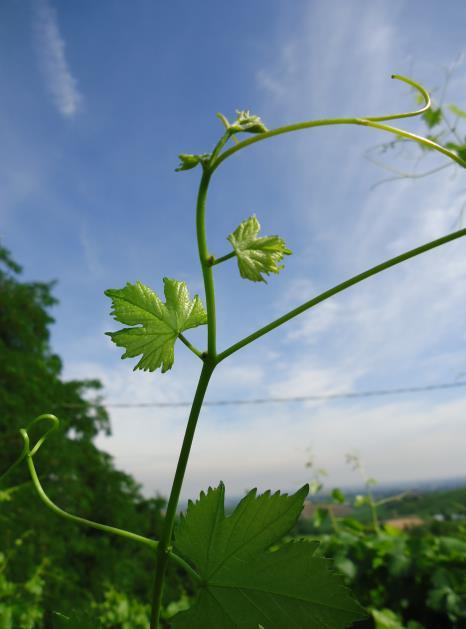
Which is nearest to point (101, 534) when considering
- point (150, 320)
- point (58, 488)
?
point (58, 488)

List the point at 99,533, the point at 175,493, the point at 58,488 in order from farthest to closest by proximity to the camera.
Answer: the point at 99,533 → the point at 58,488 → the point at 175,493

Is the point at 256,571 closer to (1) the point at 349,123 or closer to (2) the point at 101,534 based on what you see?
(1) the point at 349,123

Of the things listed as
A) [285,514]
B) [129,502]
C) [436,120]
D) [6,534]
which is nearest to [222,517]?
[285,514]

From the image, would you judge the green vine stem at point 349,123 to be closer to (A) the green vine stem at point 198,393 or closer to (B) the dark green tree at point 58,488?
(A) the green vine stem at point 198,393

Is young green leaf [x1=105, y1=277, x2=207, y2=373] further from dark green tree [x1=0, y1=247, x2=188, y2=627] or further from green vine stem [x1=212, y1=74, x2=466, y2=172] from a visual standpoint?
dark green tree [x1=0, y1=247, x2=188, y2=627]

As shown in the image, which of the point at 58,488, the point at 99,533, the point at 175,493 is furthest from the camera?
the point at 99,533

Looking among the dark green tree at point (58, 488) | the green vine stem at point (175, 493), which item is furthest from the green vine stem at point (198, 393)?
the dark green tree at point (58, 488)

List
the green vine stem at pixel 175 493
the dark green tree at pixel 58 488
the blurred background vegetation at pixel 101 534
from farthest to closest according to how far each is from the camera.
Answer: the dark green tree at pixel 58 488
the blurred background vegetation at pixel 101 534
the green vine stem at pixel 175 493
